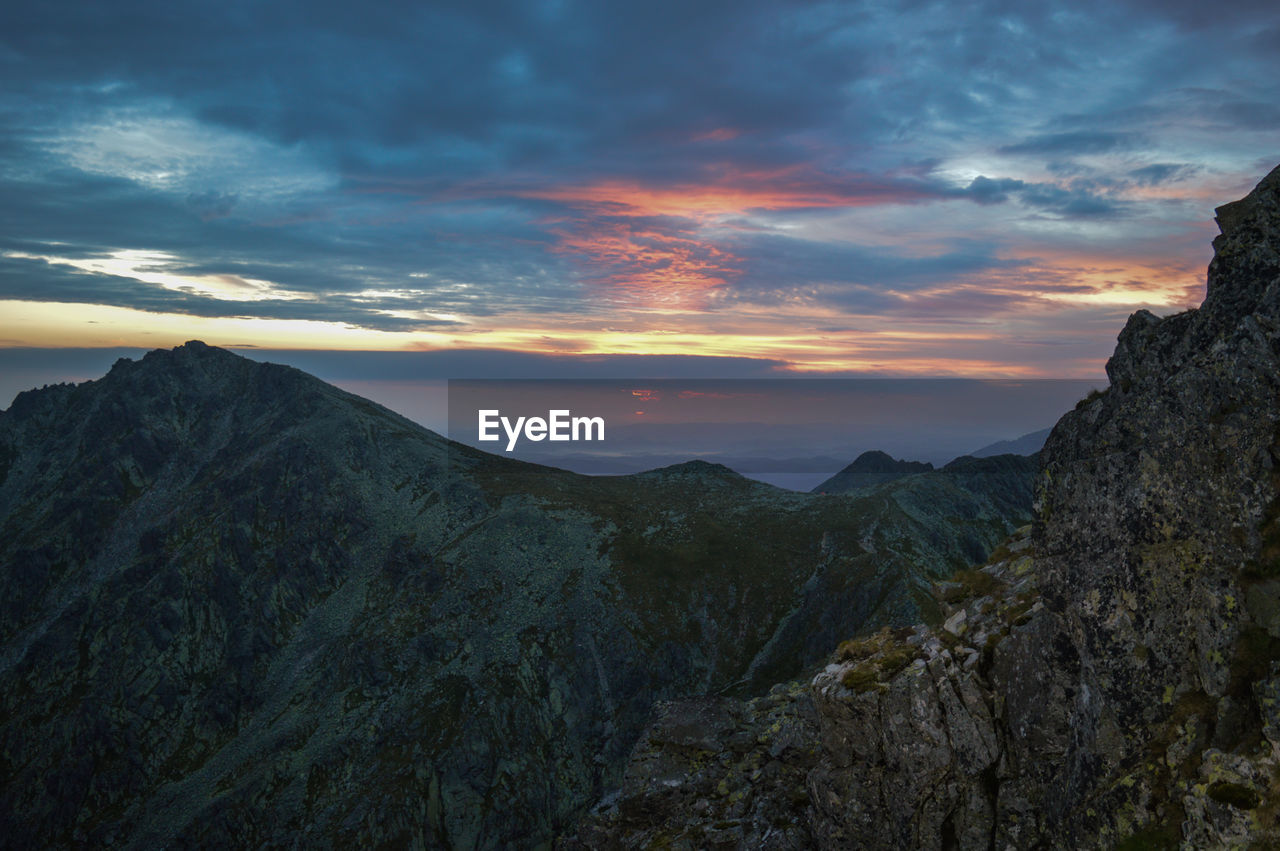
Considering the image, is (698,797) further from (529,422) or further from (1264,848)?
(529,422)

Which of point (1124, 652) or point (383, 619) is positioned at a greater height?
point (1124, 652)

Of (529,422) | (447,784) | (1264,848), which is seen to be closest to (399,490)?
(529,422)

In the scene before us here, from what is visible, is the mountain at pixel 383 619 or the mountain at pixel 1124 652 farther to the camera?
the mountain at pixel 383 619

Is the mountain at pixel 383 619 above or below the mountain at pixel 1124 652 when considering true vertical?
below

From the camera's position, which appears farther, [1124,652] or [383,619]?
[383,619]
